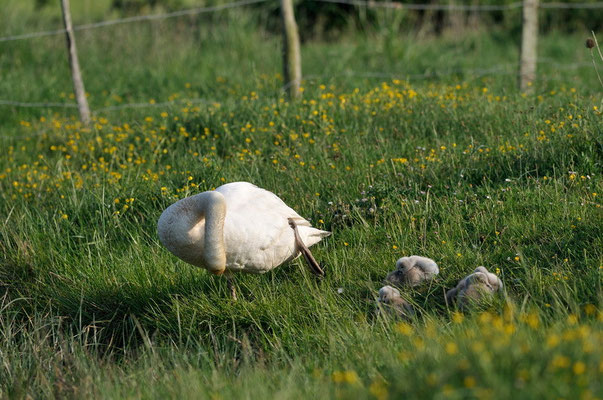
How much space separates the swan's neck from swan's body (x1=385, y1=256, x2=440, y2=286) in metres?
0.99

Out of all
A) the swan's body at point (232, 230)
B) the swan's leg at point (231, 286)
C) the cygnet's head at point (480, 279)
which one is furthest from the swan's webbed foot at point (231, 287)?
the cygnet's head at point (480, 279)

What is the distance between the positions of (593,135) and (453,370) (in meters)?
3.35

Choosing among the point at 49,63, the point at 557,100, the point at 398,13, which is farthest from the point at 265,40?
the point at 557,100

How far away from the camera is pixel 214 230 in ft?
13.6

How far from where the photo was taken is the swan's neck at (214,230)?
4.15 m

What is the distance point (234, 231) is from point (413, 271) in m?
1.07

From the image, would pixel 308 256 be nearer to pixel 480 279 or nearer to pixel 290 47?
pixel 480 279

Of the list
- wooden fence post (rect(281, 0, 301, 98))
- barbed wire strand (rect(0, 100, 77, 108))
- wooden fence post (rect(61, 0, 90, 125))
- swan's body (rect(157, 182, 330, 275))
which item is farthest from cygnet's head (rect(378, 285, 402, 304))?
barbed wire strand (rect(0, 100, 77, 108))

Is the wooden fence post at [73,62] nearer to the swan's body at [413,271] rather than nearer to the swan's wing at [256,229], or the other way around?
the swan's wing at [256,229]

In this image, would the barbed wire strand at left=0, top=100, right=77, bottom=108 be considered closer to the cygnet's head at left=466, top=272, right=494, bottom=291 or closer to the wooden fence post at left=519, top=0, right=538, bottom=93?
the wooden fence post at left=519, top=0, right=538, bottom=93

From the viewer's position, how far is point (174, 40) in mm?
11383

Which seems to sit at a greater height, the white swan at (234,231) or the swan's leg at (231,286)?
the white swan at (234,231)

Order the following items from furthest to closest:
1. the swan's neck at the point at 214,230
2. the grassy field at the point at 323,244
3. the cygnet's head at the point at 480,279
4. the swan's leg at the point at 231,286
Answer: the swan's leg at the point at 231,286 < the swan's neck at the point at 214,230 < the cygnet's head at the point at 480,279 < the grassy field at the point at 323,244

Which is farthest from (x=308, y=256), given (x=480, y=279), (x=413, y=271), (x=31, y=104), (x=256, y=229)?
(x=31, y=104)
